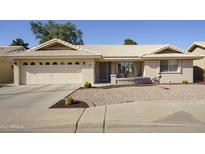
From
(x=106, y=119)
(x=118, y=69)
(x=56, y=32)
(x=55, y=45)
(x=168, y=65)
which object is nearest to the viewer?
(x=106, y=119)

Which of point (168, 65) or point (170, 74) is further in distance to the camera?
point (168, 65)

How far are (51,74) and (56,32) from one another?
98.2ft

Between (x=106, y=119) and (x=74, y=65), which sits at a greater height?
(x=74, y=65)

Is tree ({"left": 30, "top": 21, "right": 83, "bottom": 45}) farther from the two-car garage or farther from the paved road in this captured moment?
the paved road

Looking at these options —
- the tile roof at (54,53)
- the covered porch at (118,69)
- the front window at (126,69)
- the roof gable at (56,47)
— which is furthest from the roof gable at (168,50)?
the roof gable at (56,47)

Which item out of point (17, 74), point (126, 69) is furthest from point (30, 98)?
point (126, 69)

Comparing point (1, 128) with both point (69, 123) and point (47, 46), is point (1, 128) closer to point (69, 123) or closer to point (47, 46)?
point (69, 123)

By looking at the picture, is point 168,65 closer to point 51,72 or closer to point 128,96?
point 128,96

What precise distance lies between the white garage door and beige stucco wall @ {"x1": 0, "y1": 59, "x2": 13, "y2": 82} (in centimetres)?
529

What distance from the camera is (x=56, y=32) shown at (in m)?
48.2

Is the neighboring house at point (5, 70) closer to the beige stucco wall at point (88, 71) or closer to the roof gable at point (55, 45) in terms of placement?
the roof gable at point (55, 45)

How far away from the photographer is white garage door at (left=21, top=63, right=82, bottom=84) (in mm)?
20375

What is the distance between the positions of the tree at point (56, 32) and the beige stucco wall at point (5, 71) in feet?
74.9
